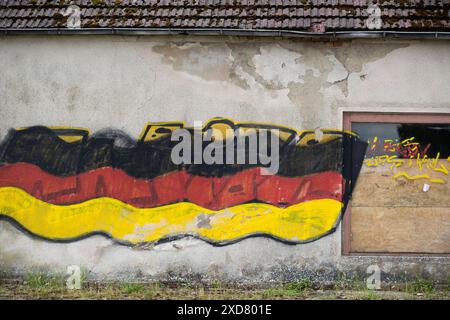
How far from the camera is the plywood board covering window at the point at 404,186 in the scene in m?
10.4

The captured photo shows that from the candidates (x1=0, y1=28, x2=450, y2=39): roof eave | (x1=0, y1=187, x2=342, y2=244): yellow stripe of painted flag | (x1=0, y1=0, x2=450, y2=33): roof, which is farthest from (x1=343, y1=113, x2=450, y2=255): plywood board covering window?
(x1=0, y1=0, x2=450, y2=33): roof

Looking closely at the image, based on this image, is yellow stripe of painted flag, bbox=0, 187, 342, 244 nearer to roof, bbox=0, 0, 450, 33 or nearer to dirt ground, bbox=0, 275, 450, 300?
dirt ground, bbox=0, 275, 450, 300

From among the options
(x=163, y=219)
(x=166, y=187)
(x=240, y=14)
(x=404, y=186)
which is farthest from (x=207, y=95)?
(x=404, y=186)

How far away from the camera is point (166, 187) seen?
1049cm

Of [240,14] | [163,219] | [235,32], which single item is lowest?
[163,219]

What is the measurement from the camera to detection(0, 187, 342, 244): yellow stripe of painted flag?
34.1 ft

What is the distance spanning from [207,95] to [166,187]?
57.0 inches

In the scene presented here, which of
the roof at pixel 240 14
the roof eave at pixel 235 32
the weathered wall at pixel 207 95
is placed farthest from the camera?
the weathered wall at pixel 207 95

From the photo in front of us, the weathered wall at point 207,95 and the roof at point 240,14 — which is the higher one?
the roof at point 240,14

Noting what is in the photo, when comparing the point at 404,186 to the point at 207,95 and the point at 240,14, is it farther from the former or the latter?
the point at 240,14

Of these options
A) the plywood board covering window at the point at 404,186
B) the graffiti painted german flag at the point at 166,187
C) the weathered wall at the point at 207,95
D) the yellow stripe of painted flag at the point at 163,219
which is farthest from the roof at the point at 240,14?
the yellow stripe of painted flag at the point at 163,219

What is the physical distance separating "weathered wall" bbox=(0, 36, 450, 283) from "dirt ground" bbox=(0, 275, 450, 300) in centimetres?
19

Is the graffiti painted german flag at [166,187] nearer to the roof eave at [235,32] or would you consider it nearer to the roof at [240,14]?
the roof eave at [235,32]

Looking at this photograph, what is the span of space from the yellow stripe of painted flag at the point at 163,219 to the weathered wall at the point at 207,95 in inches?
6.8
